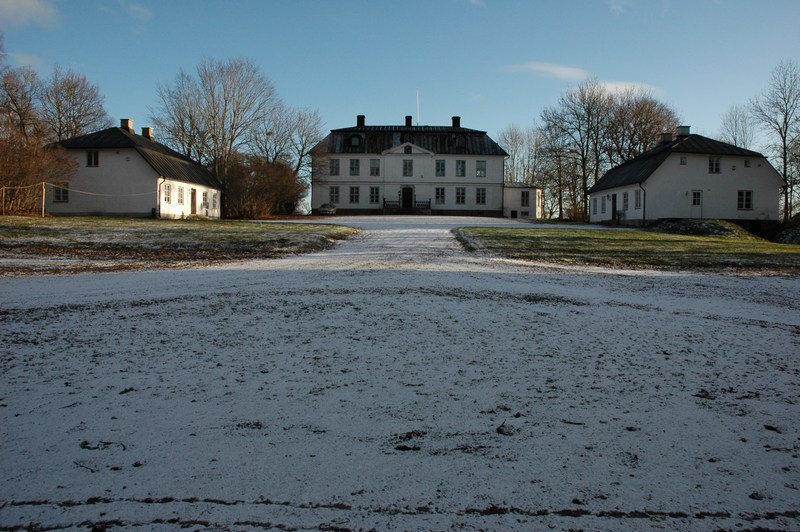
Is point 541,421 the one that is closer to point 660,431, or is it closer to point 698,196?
point 660,431

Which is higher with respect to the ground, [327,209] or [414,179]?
[414,179]

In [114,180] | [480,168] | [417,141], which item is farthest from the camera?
[417,141]

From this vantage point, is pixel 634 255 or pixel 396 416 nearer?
pixel 396 416

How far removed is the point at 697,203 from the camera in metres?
36.1

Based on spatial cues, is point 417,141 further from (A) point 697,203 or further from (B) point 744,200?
(B) point 744,200

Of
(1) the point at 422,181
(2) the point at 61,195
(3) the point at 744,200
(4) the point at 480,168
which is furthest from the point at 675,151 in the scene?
(2) the point at 61,195

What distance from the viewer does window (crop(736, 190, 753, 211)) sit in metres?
36.5

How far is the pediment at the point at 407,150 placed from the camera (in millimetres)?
52656

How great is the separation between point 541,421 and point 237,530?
199cm

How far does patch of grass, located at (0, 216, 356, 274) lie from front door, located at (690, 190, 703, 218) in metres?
25.8

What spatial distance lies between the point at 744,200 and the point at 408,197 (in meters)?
28.8

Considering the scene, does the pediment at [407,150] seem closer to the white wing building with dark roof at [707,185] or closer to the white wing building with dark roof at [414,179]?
the white wing building with dark roof at [414,179]

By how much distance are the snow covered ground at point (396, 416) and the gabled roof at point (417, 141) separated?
48128mm

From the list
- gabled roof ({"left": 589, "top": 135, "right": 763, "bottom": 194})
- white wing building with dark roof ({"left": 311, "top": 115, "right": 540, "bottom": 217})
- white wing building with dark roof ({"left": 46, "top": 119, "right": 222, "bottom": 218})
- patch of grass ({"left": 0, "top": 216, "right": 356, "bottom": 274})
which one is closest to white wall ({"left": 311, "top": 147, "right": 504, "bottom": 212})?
white wing building with dark roof ({"left": 311, "top": 115, "right": 540, "bottom": 217})
